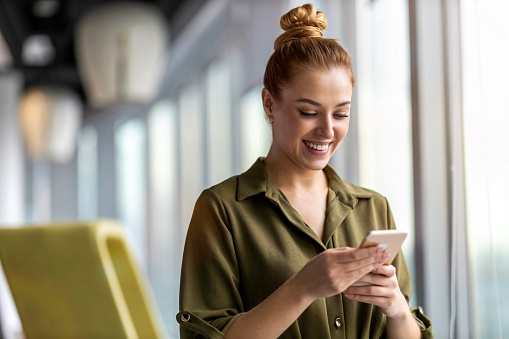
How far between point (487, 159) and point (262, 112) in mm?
581

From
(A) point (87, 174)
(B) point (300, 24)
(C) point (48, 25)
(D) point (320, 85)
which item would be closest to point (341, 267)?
(D) point (320, 85)

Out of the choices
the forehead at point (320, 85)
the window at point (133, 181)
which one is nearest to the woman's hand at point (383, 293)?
the forehead at point (320, 85)

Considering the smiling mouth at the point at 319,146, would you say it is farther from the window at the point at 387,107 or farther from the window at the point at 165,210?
the window at the point at 165,210

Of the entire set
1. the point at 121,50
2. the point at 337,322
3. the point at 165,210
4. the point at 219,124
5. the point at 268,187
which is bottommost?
the point at 165,210

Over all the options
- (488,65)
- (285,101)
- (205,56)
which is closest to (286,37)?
(285,101)

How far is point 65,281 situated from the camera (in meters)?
2.16

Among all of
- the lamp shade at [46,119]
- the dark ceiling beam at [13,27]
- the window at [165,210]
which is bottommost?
the window at [165,210]

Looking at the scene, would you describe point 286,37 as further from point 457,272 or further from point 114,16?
point 114,16

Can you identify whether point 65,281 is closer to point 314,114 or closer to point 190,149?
point 314,114

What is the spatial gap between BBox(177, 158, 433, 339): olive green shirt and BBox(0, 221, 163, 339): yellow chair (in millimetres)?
964

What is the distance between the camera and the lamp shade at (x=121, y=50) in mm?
3285

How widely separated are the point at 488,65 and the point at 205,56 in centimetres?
397

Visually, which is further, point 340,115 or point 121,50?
point 121,50

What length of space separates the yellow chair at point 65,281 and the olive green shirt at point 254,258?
0.96 meters
